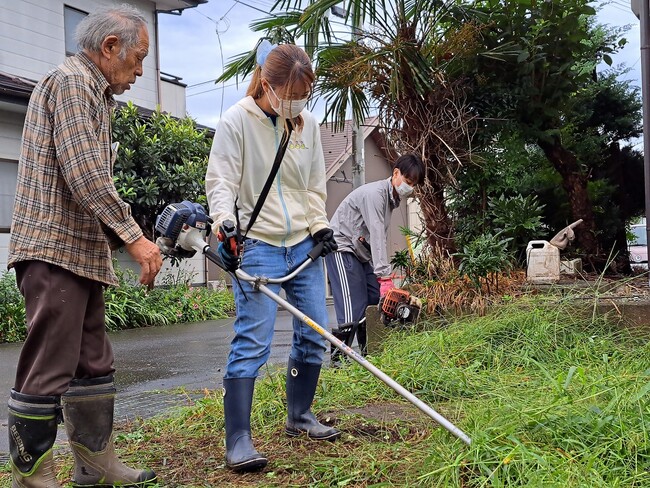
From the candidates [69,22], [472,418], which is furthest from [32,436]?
[69,22]

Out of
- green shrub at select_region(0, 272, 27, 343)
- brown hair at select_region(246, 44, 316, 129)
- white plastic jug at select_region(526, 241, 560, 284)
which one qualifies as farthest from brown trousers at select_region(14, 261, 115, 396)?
green shrub at select_region(0, 272, 27, 343)

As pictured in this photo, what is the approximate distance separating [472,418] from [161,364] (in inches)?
168

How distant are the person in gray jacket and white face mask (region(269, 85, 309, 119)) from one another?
2.00 m

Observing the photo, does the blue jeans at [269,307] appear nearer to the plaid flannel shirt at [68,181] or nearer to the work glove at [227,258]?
the work glove at [227,258]

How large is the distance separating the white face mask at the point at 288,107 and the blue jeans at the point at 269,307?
23.2 inches

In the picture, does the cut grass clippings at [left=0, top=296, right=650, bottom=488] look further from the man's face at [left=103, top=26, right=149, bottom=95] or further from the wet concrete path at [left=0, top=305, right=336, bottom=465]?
the man's face at [left=103, top=26, right=149, bottom=95]

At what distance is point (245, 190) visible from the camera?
3344mm

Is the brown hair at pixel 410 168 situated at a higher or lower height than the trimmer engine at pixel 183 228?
higher

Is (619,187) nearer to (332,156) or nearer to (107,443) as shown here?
(107,443)

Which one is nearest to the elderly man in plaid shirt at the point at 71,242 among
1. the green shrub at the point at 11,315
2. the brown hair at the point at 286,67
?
the brown hair at the point at 286,67

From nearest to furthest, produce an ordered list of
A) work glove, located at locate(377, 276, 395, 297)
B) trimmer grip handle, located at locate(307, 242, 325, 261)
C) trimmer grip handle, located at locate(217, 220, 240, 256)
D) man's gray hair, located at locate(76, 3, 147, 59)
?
man's gray hair, located at locate(76, 3, 147, 59) < trimmer grip handle, located at locate(217, 220, 240, 256) < trimmer grip handle, located at locate(307, 242, 325, 261) < work glove, located at locate(377, 276, 395, 297)

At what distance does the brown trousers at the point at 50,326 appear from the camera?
2641mm

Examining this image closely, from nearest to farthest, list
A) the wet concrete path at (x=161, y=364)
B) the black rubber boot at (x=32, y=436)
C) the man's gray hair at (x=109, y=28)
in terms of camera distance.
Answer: the black rubber boot at (x=32, y=436)
the man's gray hair at (x=109, y=28)
the wet concrete path at (x=161, y=364)

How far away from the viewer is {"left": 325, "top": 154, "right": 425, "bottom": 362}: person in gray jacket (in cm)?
535
